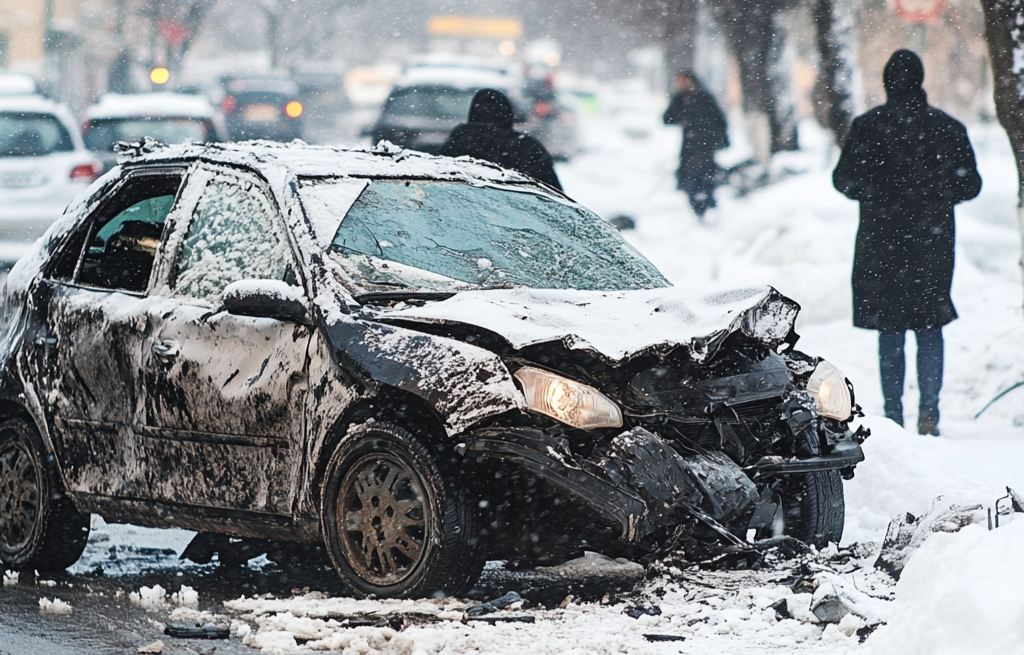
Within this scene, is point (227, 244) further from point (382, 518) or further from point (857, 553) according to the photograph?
point (857, 553)

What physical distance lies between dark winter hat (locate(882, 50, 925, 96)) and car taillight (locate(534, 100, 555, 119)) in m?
23.3

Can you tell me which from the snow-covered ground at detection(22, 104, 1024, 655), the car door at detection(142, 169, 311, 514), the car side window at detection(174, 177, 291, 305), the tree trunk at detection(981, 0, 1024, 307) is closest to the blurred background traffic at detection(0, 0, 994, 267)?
the snow-covered ground at detection(22, 104, 1024, 655)

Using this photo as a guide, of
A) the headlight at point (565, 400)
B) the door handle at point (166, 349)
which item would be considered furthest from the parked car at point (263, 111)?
the headlight at point (565, 400)

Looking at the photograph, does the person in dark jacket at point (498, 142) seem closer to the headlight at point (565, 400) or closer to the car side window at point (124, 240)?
the car side window at point (124, 240)

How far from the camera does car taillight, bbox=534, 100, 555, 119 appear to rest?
33.4m

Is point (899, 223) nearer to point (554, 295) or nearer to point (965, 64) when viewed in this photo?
point (554, 295)

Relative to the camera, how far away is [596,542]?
17.1 feet

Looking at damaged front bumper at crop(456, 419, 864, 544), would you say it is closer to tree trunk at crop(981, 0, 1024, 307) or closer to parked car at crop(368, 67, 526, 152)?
tree trunk at crop(981, 0, 1024, 307)

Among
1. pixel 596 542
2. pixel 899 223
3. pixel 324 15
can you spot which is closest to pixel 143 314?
pixel 596 542

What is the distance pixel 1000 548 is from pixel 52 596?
366cm

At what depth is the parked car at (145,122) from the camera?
776 inches

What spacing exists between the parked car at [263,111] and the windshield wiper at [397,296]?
28.4m

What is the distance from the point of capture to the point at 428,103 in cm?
2553

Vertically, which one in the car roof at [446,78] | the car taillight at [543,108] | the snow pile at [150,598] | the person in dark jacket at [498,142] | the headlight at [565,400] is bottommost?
the snow pile at [150,598]
